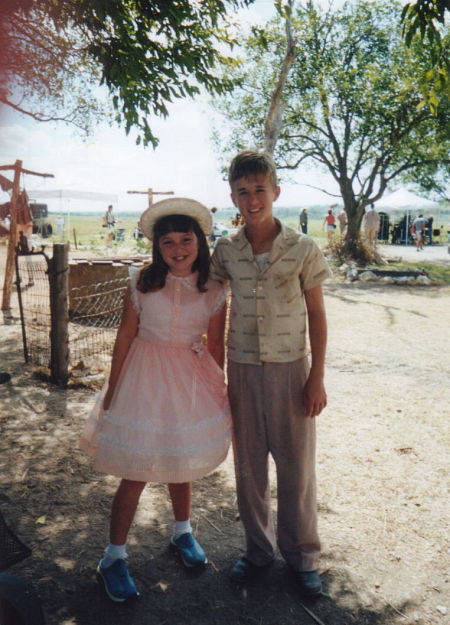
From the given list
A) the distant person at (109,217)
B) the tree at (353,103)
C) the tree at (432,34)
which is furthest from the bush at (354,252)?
the tree at (432,34)

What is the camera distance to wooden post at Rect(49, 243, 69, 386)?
16.6 ft

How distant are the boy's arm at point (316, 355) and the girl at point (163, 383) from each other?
1.26ft

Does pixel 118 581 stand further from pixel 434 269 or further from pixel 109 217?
pixel 109 217

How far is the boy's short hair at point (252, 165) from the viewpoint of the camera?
221 centimetres

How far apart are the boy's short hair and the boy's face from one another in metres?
0.02

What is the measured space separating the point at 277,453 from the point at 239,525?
88 cm

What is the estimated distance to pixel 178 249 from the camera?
2357 millimetres

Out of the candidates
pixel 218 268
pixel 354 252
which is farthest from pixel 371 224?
pixel 218 268

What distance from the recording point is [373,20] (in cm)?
1845

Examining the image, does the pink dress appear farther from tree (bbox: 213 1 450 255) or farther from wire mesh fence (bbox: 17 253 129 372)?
tree (bbox: 213 1 450 255)

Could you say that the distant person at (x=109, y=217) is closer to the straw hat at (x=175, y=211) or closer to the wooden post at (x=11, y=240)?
the wooden post at (x=11, y=240)

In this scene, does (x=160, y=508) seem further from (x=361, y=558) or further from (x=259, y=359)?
(x=259, y=359)

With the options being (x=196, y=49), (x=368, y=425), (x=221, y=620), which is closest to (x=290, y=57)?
(x=196, y=49)

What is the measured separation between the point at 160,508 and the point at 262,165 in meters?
2.06
